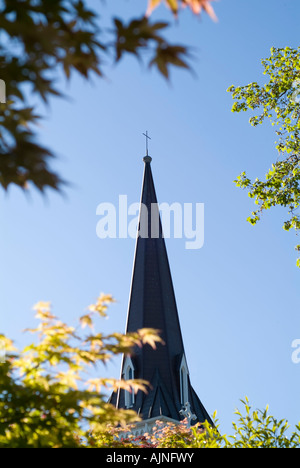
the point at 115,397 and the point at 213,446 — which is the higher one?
the point at 213,446

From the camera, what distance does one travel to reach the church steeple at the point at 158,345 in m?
36.8

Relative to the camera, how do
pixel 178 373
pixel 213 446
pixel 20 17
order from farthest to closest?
pixel 178 373 → pixel 213 446 → pixel 20 17

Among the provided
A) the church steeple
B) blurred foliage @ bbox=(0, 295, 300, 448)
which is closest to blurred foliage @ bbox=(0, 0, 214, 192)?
blurred foliage @ bbox=(0, 295, 300, 448)

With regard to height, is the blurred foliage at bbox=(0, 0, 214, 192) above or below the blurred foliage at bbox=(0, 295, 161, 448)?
above

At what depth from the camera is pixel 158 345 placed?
38.8 metres

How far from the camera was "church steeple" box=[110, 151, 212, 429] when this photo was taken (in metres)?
36.8

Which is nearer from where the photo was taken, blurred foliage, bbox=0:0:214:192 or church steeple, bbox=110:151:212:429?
blurred foliage, bbox=0:0:214:192

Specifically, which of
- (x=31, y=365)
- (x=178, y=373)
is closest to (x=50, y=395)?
(x=31, y=365)

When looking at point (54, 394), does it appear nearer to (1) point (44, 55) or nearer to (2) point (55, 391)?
(2) point (55, 391)

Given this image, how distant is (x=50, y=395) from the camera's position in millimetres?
4918

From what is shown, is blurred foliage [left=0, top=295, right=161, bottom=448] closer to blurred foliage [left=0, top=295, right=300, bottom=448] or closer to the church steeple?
blurred foliage [left=0, top=295, right=300, bottom=448]

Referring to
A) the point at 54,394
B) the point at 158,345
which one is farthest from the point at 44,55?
the point at 158,345

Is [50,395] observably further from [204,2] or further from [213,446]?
[204,2]
